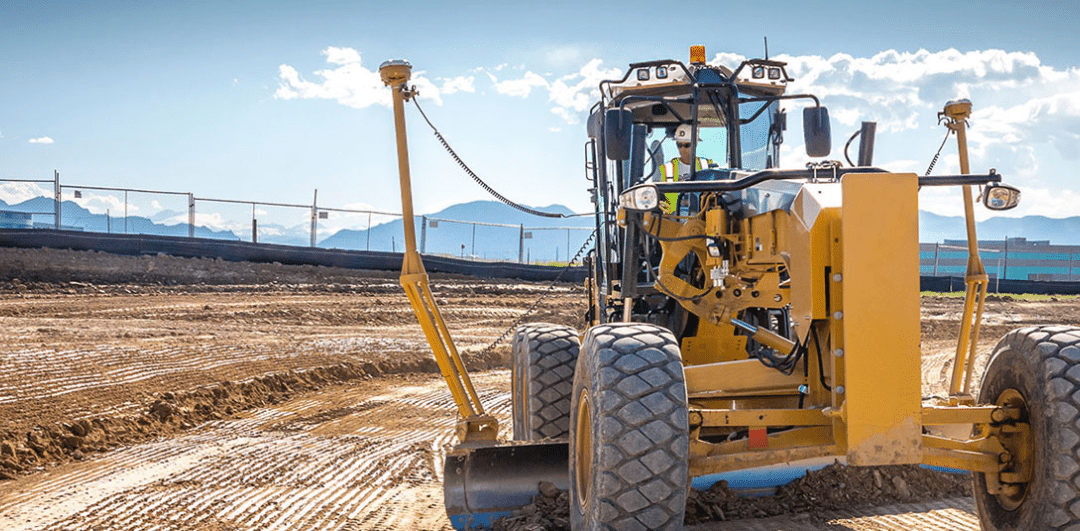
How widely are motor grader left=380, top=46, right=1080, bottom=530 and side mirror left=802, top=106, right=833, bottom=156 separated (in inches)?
0.6

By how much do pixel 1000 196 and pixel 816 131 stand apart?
1.76 metres

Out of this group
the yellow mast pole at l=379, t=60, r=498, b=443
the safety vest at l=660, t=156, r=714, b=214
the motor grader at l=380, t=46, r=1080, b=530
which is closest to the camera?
the motor grader at l=380, t=46, r=1080, b=530

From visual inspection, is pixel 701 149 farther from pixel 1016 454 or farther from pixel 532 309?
pixel 532 309

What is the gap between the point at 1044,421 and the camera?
13.1 feet

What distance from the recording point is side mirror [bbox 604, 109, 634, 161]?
546cm

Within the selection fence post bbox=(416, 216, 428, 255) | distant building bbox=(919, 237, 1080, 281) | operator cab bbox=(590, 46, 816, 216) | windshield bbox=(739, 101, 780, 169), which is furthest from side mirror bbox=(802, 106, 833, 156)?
distant building bbox=(919, 237, 1080, 281)

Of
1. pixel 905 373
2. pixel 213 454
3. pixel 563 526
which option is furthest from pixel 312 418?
pixel 905 373

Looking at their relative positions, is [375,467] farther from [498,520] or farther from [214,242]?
[214,242]

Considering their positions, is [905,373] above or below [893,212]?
below

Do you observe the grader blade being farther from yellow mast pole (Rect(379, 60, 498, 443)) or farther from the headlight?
the headlight

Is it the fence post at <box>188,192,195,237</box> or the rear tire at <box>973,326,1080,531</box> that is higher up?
the fence post at <box>188,192,195,237</box>

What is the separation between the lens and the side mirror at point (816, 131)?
19.9 feet

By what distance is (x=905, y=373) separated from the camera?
371 centimetres

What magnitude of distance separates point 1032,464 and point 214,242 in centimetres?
2531
